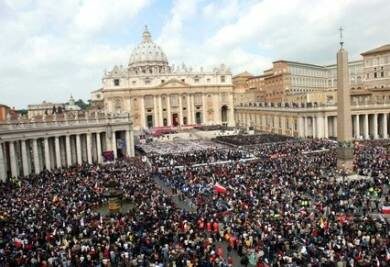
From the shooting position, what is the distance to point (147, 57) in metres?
154

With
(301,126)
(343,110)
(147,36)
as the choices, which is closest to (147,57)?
(147,36)

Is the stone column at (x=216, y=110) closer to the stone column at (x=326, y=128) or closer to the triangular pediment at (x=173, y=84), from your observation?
the triangular pediment at (x=173, y=84)

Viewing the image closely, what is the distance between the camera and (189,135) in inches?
3435

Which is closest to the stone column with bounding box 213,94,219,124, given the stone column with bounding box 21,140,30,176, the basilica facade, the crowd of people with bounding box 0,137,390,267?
the basilica facade

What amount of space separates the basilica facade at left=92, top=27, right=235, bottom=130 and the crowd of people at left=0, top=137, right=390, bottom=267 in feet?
248

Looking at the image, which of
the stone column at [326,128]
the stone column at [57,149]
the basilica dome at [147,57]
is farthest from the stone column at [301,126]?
the basilica dome at [147,57]

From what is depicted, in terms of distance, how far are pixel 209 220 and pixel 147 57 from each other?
443 feet

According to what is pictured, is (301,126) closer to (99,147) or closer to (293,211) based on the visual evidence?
(99,147)

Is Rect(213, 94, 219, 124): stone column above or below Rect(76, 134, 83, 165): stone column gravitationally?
above

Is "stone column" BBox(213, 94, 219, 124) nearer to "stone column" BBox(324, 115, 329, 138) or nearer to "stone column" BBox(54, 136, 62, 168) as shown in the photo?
"stone column" BBox(324, 115, 329, 138)

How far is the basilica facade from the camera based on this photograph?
4449 inches

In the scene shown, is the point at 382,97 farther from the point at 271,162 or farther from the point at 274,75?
the point at 274,75

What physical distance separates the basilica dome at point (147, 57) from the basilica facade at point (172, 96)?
3244 cm

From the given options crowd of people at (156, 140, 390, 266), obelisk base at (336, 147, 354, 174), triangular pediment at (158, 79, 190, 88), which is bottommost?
crowd of people at (156, 140, 390, 266)
